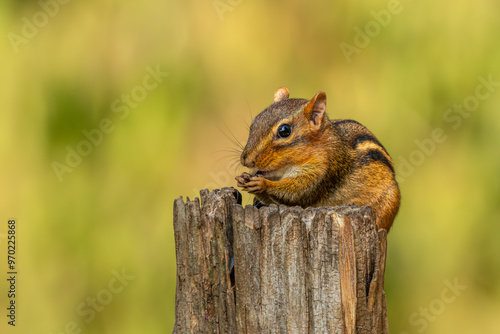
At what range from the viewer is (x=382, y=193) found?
4066 millimetres

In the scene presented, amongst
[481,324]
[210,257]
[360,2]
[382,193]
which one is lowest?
[481,324]

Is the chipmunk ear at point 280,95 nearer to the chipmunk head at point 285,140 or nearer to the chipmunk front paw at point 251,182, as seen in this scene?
the chipmunk head at point 285,140

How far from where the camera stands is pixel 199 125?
20.4 ft

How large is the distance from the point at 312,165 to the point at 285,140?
0.22m

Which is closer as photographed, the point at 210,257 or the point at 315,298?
the point at 315,298

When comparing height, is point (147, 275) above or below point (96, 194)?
below

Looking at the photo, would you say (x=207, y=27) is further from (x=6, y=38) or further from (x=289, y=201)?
(x=289, y=201)

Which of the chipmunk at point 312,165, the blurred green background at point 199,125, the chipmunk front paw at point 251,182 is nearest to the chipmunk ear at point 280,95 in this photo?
the chipmunk at point 312,165

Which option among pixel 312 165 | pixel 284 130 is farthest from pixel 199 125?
pixel 312 165

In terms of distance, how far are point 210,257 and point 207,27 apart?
12.5ft

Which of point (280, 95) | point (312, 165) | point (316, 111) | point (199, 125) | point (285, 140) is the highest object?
point (199, 125)

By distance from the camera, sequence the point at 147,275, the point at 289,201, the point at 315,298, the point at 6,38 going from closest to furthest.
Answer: the point at 315,298
the point at 289,201
the point at 147,275
the point at 6,38

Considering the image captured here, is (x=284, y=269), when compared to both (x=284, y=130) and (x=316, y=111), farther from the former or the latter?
(x=316, y=111)

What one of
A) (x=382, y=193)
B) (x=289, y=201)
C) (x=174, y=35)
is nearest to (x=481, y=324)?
(x=382, y=193)
